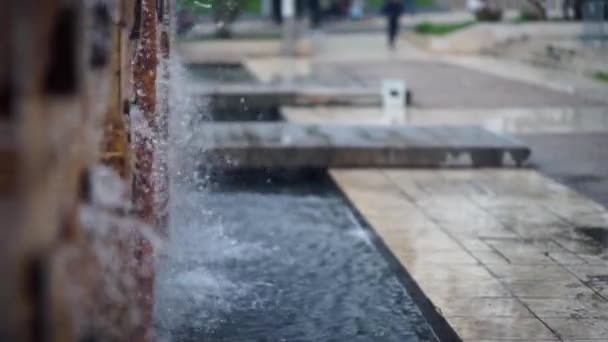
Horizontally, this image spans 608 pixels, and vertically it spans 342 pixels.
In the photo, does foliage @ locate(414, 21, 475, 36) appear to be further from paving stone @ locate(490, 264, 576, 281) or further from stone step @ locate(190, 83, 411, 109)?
paving stone @ locate(490, 264, 576, 281)

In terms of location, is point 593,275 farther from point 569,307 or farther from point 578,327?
point 578,327

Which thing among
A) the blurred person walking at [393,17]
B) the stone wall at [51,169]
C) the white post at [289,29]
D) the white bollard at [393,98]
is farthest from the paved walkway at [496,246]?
the blurred person walking at [393,17]

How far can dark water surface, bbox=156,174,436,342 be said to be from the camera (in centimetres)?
596

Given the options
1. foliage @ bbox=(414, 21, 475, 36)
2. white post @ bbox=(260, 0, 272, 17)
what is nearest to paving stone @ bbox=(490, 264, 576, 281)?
foliage @ bbox=(414, 21, 475, 36)

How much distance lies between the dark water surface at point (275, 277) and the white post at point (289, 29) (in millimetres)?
15154

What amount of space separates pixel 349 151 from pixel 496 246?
3282 millimetres

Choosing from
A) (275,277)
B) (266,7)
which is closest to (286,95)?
(275,277)

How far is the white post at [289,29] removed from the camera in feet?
80.8

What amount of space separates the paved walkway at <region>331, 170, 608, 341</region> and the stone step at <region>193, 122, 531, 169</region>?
0.19 metres

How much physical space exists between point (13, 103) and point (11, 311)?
296 mm

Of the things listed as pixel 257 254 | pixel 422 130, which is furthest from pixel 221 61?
pixel 257 254

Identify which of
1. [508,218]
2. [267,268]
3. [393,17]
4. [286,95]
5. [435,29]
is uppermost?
[393,17]

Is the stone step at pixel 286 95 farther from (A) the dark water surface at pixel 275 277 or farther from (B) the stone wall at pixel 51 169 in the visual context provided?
(B) the stone wall at pixel 51 169

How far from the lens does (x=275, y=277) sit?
7066 mm
